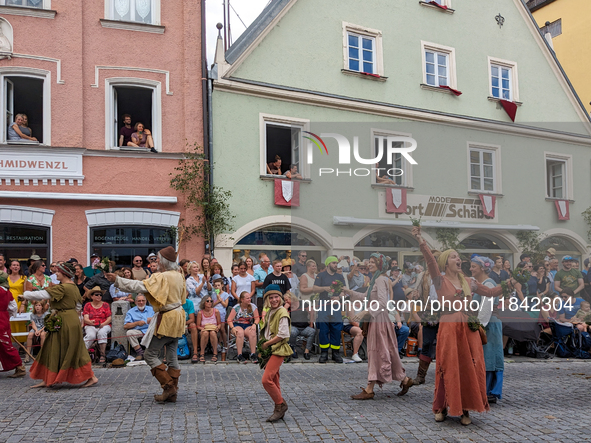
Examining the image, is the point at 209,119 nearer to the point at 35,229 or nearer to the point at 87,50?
the point at 87,50

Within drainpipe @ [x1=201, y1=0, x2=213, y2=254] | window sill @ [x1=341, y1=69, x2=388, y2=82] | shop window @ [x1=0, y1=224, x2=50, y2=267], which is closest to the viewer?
shop window @ [x1=0, y1=224, x2=50, y2=267]

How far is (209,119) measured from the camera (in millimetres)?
15312

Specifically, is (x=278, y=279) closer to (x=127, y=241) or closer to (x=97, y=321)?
(x=97, y=321)

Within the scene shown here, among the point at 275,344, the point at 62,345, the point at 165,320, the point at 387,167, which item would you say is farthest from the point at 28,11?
the point at 275,344

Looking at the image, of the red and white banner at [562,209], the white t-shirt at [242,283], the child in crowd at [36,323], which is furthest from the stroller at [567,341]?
the child in crowd at [36,323]

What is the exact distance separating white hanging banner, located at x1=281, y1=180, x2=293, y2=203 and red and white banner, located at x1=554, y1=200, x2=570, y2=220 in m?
8.68

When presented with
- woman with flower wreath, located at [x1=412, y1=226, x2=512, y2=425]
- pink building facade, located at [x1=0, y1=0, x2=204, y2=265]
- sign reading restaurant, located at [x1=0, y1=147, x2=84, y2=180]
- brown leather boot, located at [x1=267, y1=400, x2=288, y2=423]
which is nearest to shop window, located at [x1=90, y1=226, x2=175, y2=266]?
pink building facade, located at [x1=0, y1=0, x2=204, y2=265]

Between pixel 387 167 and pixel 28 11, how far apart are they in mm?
10161

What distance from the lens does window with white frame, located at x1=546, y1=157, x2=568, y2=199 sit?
770 inches

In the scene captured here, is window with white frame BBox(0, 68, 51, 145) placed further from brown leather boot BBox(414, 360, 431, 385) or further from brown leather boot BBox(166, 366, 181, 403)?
brown leather boot BBox(414, 360, 431, 385)

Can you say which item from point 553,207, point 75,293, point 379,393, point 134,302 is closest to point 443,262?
point 379,393

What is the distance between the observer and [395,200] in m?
17.1

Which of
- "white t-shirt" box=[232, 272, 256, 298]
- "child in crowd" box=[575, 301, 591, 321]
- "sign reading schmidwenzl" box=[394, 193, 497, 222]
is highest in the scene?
"sign reading schmidwenzl" box=[394, 193, 497, 222]

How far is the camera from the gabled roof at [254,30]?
624 inches
